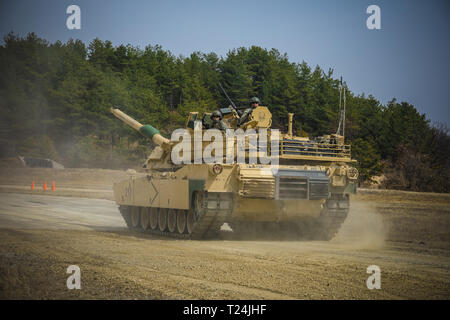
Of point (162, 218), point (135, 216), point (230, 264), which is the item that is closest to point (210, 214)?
point (162, 218)

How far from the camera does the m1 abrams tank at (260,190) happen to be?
15773mm

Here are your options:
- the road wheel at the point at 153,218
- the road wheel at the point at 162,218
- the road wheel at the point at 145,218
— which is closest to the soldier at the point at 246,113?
the road wheel at the point at 162,218

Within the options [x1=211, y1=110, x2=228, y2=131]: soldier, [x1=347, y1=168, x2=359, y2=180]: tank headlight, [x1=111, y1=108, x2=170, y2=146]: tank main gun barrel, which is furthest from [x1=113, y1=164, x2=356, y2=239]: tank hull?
[x1=111, y1=108, x2=170, y2=146]: tank main gun barrel

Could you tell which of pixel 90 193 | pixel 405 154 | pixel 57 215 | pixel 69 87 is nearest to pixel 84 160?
pixel 69 87

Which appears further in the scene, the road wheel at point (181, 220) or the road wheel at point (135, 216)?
the road wheel at point (135, 216)

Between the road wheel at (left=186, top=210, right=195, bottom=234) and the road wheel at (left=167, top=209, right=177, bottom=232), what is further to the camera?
the road wheel at (left=167, top=209, right=177, bottom=232)

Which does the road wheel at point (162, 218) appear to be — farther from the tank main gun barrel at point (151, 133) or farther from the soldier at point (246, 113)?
the soldier at point (246, 113)

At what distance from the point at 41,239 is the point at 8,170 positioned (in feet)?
139

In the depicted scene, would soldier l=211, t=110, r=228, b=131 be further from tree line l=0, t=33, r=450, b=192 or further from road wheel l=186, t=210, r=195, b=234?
tree line l=0, t=33, r=450, b=192

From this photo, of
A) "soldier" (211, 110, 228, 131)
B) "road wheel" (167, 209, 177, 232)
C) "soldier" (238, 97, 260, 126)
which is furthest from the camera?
"road wheel" (167, 209, 177, 232)

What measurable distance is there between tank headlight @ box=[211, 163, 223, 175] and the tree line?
83.6 feet

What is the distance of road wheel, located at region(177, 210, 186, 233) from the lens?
1788cm
